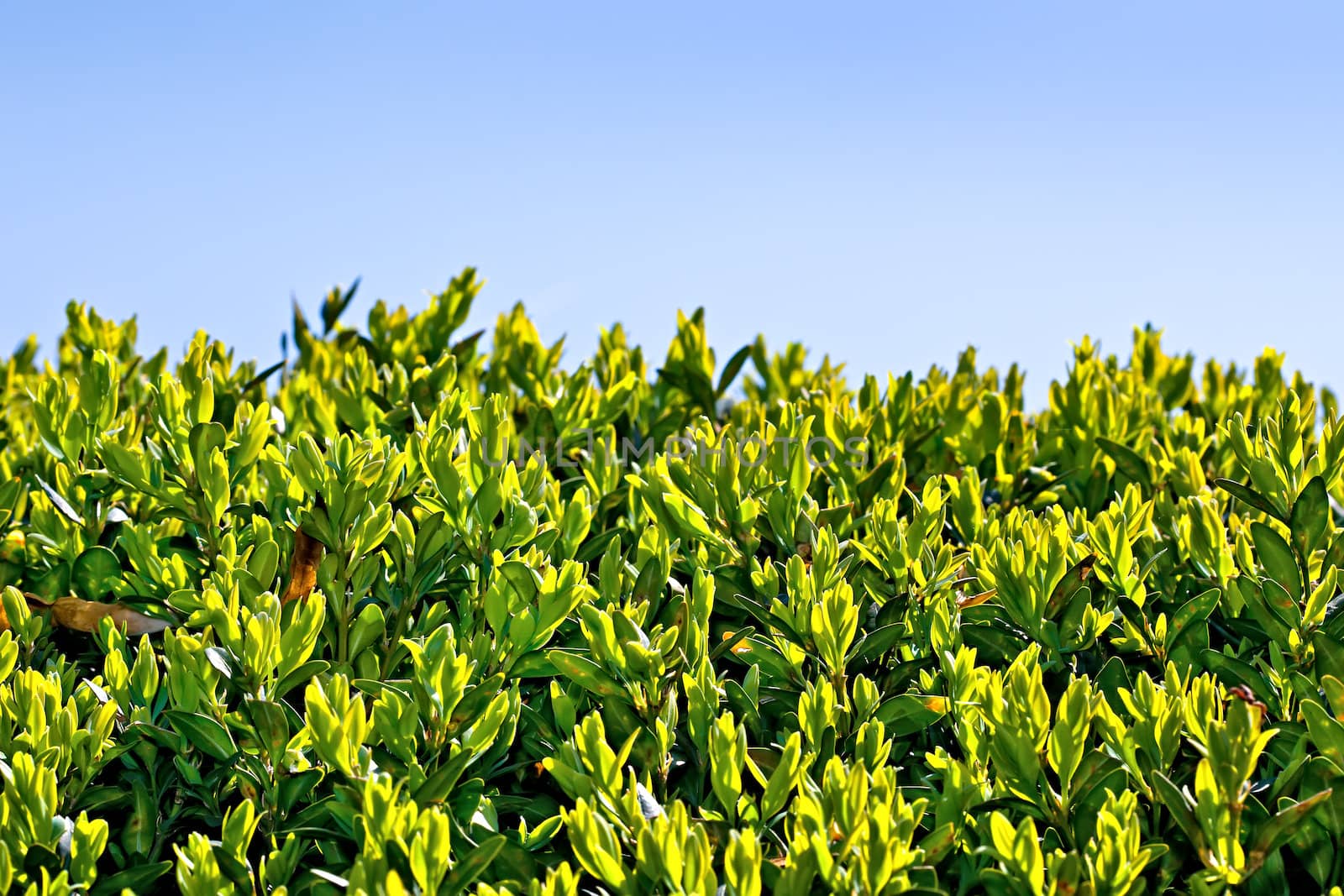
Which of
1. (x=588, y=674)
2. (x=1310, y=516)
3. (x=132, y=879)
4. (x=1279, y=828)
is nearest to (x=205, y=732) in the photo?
(x=132, y=879)

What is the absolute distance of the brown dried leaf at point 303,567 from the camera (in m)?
2.88

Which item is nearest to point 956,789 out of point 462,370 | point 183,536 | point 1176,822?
point 1176,822

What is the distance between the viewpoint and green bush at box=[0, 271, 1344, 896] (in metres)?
2.12

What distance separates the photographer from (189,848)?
2113 millimetres

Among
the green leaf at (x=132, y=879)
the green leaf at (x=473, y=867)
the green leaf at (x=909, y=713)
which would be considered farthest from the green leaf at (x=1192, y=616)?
the green leaf at (x=132, y=879)

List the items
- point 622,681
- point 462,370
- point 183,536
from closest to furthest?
point 622,681, point 183,536, point 462,370

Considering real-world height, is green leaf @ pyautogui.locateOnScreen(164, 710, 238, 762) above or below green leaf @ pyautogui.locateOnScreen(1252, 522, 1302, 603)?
below

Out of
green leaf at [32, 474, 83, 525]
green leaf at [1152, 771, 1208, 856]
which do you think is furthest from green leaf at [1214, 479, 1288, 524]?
green leaf at [32, 474, 83, 525]

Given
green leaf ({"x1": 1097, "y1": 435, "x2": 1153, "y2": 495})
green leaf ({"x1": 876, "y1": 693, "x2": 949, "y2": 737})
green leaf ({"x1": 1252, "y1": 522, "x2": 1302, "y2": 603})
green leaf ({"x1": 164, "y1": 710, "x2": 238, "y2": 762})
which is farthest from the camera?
green leaf ({"x1": 1097, "y1": 435, "x2": 1153, "y2": 495})

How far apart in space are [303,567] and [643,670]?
96 cm

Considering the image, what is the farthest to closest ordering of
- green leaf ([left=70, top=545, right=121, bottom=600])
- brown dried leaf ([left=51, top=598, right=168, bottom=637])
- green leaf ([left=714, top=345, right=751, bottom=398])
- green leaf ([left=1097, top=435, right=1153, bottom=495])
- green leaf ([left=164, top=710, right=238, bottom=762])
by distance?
green leaf ([left=714, top=345, right=751, bottom=398])
green leaf ([left=1097, top=435, right=1153, bottom=495])
green leaf ([left=70, top=545, right=121, bottom=600])
brown dried leaf ([left=51, top=598, right=168, bottom=637])
green leaf ([left=164, top=710, right=238, bottom=762])

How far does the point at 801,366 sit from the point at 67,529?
2849 mm

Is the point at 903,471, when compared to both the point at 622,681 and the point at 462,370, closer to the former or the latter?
the point at 622,681

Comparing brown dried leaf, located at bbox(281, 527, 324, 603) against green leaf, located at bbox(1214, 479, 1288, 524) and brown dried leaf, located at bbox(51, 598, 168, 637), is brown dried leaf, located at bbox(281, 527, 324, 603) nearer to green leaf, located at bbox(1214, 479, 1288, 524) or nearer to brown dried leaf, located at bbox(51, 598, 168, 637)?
brown dried leaf, located at bbox(51, 598, 168, 637)
